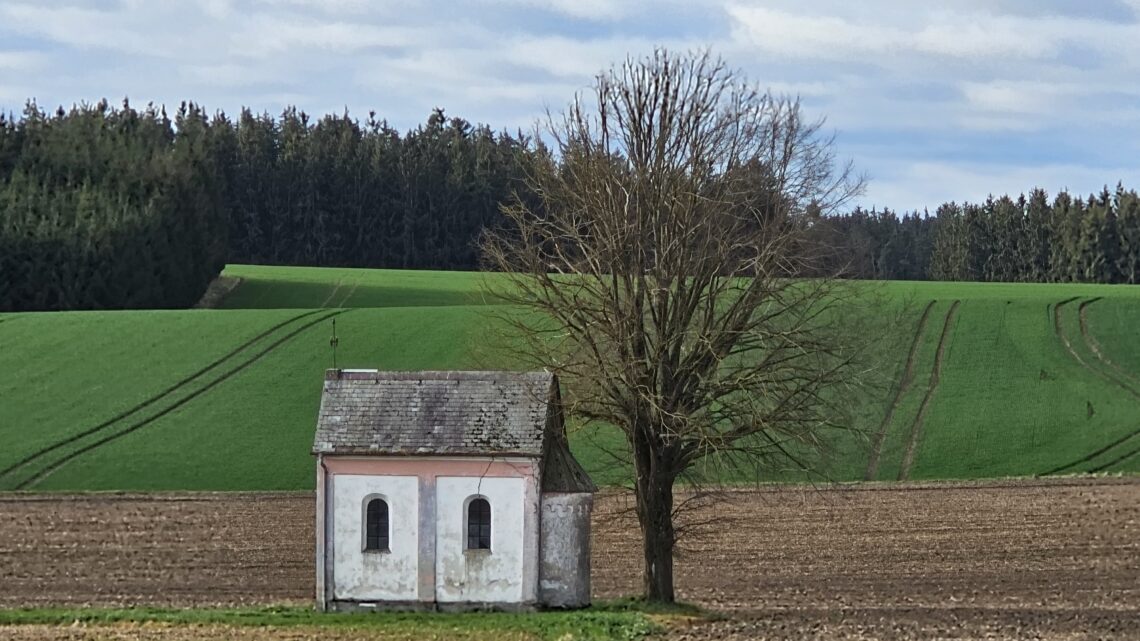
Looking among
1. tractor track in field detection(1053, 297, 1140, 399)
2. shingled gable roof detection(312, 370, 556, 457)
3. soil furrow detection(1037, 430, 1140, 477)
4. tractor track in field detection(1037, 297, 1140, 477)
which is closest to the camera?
shingled gable roof detection(312, 370, 556, 457)

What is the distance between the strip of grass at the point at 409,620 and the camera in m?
28.0

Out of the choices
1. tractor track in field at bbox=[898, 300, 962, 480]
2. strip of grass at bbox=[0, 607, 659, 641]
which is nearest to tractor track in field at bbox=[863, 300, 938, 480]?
tractor track in field at bbox=[898, 300, 962, 480]

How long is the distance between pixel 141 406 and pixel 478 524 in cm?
3300

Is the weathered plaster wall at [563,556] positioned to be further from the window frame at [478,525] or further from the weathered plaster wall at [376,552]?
the weathered plaster wall at [376,552]

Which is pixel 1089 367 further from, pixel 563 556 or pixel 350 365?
pixel 563 556

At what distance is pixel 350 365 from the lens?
65.6 meters

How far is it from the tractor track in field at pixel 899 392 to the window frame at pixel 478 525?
1857cm

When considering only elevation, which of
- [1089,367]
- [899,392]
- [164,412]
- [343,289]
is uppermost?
[343,289]

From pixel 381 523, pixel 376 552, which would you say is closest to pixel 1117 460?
pixel 381 523

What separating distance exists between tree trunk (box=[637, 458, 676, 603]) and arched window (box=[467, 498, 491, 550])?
3264mm

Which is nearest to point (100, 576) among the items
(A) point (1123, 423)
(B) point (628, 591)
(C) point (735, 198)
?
(B) point (628, 591)

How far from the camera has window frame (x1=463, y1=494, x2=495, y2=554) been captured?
3212 centimetres

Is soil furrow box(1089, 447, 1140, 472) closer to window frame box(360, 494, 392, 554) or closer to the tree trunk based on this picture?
the tree trunk

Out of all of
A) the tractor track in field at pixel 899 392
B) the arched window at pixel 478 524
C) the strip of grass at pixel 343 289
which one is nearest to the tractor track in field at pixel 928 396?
the tractor track in field at pixel 899 392
